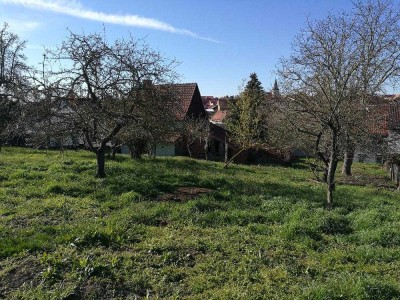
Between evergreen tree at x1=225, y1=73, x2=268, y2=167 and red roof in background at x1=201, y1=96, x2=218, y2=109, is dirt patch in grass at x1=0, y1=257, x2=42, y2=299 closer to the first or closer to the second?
evergreen tree at x1=225, y1=73, x2=268, y2=167

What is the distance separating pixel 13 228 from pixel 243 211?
4674 mm

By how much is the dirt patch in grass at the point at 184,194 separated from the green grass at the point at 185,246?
274 millimetres

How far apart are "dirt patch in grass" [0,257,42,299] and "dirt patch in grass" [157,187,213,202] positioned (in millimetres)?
4750

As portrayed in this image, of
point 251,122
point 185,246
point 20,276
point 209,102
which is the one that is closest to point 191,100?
point 251,122

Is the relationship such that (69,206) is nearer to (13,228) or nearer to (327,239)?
(13,228)

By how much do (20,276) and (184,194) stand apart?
598cm

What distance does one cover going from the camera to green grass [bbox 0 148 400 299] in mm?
4934

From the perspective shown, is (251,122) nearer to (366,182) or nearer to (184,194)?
(366,182)

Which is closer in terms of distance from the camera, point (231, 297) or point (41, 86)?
point (231, 297)

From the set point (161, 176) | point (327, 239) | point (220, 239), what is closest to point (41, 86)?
point (161, 176)

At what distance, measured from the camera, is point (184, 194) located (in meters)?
10.8

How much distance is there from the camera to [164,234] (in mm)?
A: 7051

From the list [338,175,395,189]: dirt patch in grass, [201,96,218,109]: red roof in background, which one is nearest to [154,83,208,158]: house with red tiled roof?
[338,175,395,189]: dirt patch in grass

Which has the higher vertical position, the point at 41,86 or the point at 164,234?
the point at 41,86
